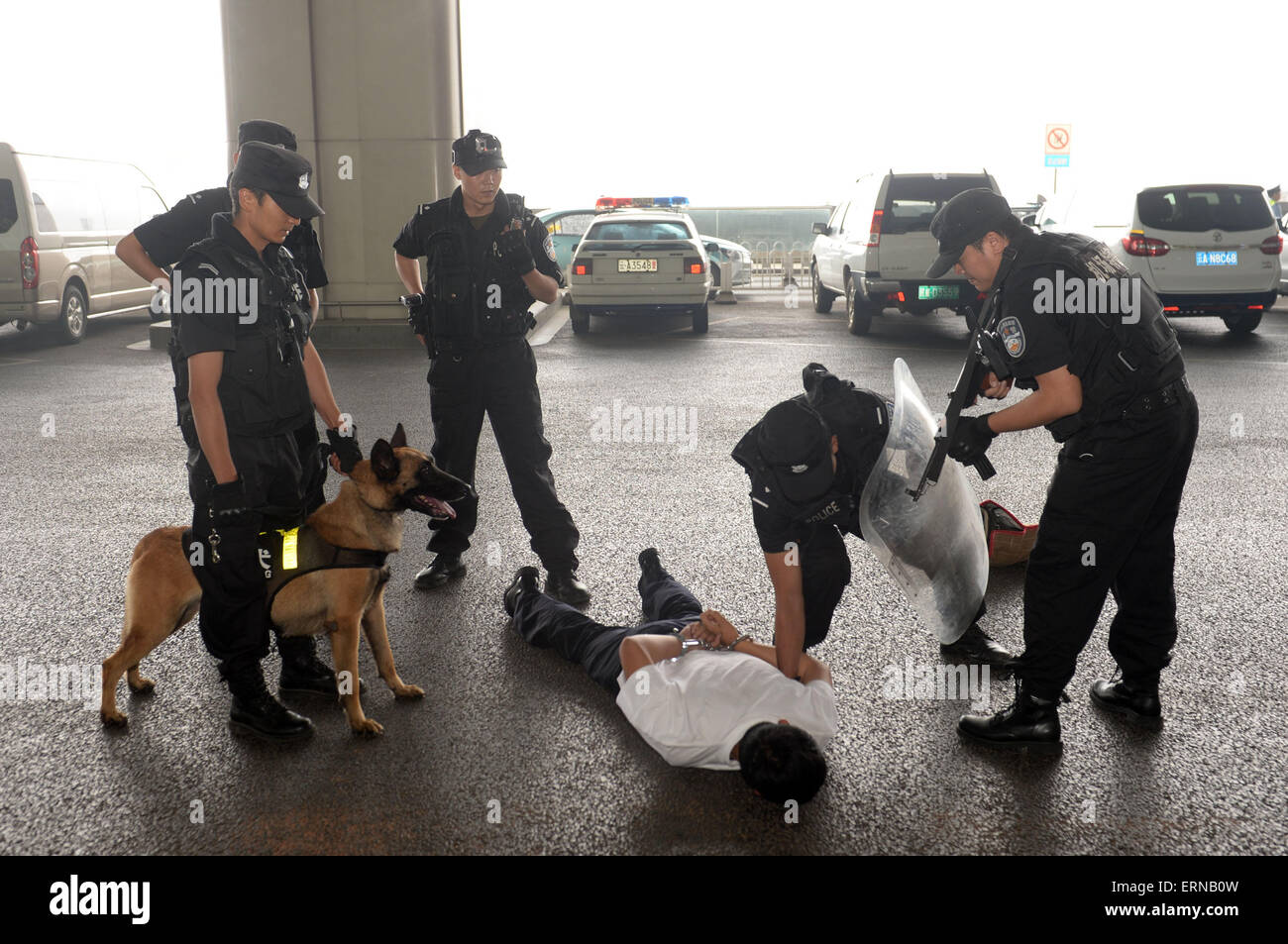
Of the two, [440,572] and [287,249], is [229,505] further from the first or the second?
[440,572]

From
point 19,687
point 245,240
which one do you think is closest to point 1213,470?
point 245,240

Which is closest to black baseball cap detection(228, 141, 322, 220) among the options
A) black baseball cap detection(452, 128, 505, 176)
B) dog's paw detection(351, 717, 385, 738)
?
black baseball cap detection(452, 128, 505, 176)

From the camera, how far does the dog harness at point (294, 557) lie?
3.62m

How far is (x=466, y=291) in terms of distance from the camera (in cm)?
502

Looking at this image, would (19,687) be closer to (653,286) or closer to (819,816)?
(819,816)

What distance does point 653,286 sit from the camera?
1399 cm

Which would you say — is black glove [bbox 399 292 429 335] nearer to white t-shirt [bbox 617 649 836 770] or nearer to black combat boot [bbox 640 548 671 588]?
black combat boot [bbox 640 548 671 588]

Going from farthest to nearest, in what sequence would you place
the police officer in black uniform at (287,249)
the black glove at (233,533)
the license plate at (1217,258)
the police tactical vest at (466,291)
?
1. the license plate at (1217,258)
2. the police tactical vest at (466,291)
3. the police officer in black uniform at (287,249)
4. the black glove at (233,533)

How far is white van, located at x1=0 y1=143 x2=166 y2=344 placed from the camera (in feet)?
42.6

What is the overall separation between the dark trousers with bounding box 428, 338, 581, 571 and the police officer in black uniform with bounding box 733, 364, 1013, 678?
67.2 inches

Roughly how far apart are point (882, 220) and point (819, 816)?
1092 cm

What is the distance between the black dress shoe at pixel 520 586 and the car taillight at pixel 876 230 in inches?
377

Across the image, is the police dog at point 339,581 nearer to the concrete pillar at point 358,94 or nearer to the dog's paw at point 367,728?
the dog's paw at point 367,728

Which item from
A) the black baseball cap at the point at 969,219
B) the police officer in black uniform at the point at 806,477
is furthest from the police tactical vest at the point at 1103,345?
the police officer in black uniform at the point at 806,477
